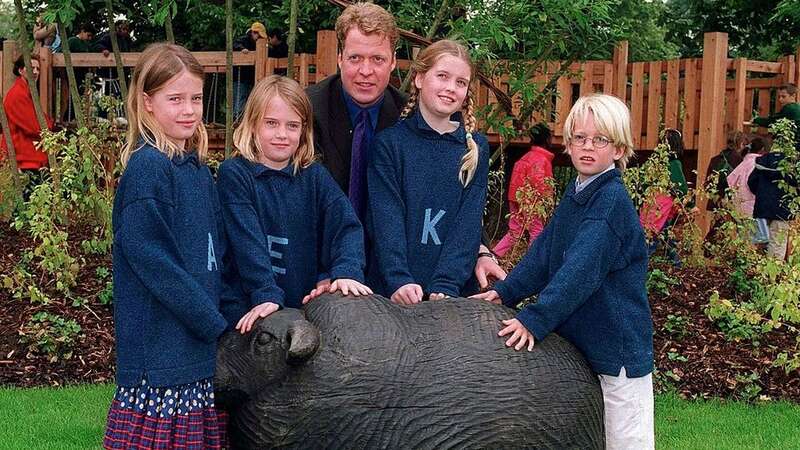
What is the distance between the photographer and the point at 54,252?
25.1 feet

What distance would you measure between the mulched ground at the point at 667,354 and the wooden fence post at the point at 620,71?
6.04m

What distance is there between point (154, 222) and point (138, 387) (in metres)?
0.62

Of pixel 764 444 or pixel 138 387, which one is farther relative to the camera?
pixel 764 444

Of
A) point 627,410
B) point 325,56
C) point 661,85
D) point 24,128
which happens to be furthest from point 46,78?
point 627,410

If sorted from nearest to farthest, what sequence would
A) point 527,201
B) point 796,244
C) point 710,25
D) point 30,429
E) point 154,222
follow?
point 154,222 → point 30,429 → point 796,244 → point 527,201 → point 710,25

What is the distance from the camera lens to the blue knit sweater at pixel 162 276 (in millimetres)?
3758

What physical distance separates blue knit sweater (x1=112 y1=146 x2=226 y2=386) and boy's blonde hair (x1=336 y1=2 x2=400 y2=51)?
1.11m

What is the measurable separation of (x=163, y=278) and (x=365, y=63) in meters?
1.43

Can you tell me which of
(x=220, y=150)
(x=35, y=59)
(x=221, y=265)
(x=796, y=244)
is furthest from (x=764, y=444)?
(x=35, y=59)

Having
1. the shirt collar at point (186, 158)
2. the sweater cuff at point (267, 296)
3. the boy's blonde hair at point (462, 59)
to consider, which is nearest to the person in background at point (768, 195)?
the boy's blonde hair at point (462, 59)

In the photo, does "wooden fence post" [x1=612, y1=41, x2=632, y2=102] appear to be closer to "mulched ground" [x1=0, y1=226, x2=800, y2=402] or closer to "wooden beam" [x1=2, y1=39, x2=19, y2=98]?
"mulched ground" [x1=0, y1=226, x2=800, y2=402]

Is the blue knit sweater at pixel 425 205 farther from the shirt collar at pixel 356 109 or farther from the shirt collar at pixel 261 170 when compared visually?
the shirt collar at pixel 261 170

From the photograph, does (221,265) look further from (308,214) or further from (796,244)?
(796,244)

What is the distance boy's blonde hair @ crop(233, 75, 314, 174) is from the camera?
13.8 feet
